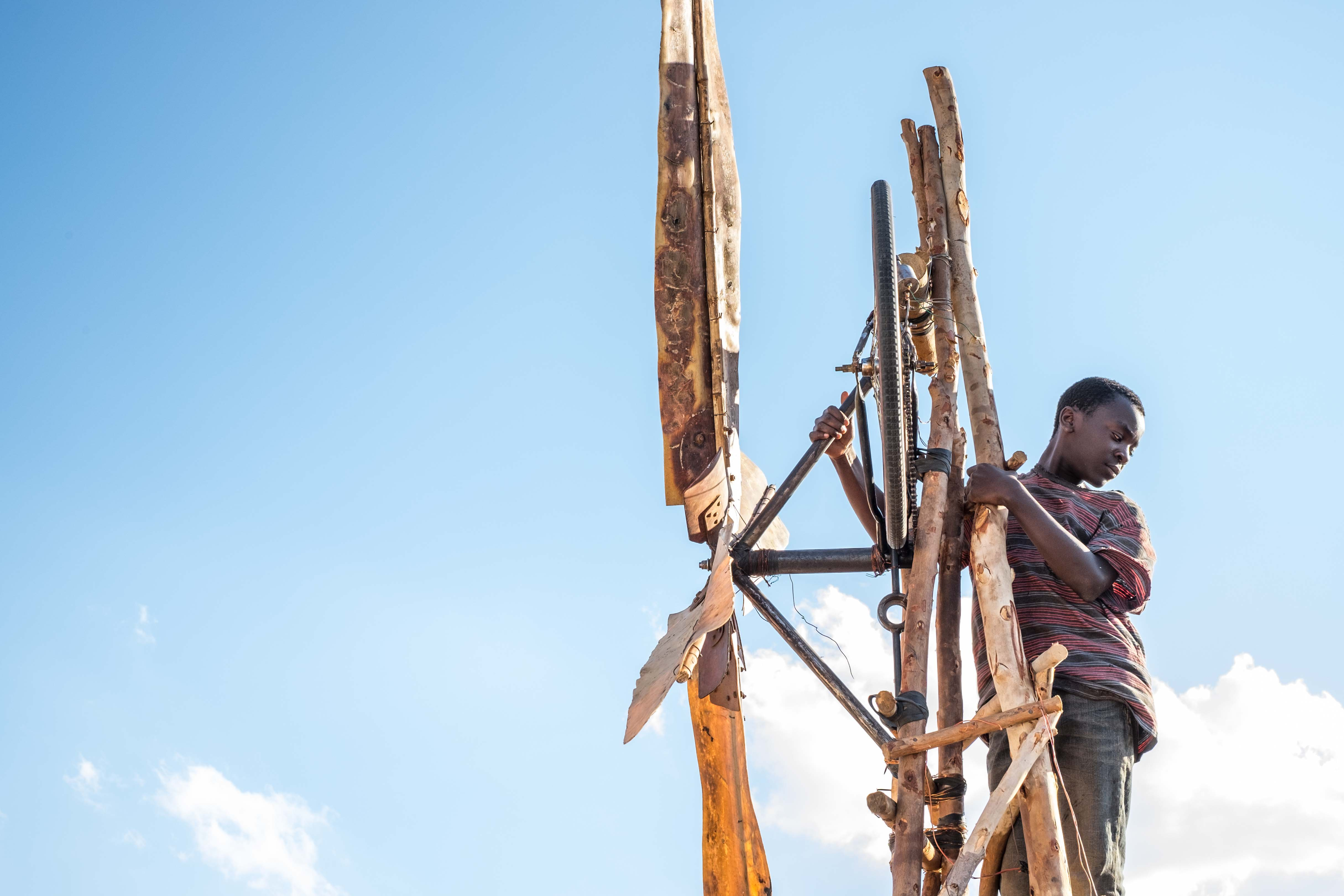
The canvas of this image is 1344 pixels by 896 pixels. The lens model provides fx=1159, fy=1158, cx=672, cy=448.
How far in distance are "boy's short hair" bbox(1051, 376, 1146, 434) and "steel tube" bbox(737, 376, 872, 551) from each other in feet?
3.17

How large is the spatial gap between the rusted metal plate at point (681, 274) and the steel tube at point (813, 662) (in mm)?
666

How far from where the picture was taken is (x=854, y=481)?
592 cm

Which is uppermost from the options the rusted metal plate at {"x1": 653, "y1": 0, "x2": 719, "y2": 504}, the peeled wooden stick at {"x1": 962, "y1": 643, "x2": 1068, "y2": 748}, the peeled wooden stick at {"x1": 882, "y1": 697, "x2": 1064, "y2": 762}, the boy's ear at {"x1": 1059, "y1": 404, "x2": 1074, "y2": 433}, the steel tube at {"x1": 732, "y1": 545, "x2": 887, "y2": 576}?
the rusted metal plate at {"x1": 653, "y1": 0, "x2": 719, "y2": 504}

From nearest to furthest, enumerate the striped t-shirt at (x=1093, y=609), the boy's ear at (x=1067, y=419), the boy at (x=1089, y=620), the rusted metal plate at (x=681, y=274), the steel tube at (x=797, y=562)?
the boy at (x=1089, y=620) → the striped t-shirt at (x=1093, y=609) → the boy's ear at (x=1067, y=419) → the rusted metal plate at (x=681, y=274) → the steel tube at (x=797, y=562)

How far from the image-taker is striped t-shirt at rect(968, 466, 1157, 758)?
4508 mm

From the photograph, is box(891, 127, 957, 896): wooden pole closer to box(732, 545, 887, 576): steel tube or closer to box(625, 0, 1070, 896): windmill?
box(625, 0, 1070, 896): windmill

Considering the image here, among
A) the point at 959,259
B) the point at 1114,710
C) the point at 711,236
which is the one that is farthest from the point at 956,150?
the point at 1114,710

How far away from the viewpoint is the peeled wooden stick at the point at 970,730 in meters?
4.30

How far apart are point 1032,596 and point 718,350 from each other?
5.89 feet

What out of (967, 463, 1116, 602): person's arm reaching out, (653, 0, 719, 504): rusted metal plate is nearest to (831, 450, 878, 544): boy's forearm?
(653, 0, 719, 504): rusted metal plate

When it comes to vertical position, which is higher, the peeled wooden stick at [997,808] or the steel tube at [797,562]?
the steel tube at [797,562]

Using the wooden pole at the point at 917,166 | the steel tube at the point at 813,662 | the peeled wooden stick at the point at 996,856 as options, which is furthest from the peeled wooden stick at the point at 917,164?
the peeled wooden stick at the point at 996,856

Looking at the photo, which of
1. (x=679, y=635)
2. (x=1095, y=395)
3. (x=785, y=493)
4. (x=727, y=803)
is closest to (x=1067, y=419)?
(x=1095, y=395)

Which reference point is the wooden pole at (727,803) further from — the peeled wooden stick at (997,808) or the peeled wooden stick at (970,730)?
the peeled wooden stick at (997,808)
